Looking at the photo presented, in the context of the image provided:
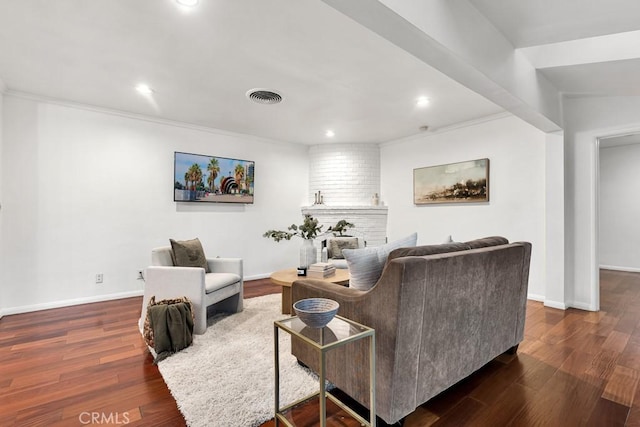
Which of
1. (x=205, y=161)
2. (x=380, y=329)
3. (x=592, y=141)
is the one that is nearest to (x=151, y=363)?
(x=380, y=329)

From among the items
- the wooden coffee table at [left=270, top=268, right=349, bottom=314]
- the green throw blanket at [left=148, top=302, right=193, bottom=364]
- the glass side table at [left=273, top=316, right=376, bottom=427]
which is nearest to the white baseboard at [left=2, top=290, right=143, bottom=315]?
the green throw blanket at [left=148, top=302, right=193, bottom=364]

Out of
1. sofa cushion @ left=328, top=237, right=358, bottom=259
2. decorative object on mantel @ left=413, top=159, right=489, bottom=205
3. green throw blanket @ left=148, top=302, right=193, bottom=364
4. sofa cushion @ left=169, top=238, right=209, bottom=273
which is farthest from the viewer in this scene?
sofa cushion @ left=328, top=237, right=358, bottom=259

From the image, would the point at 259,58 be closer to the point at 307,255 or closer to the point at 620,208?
the point at 307,255

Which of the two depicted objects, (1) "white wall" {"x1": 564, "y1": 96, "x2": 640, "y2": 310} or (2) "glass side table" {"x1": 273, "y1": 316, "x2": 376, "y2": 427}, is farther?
(1) "white wall" {"x1": 564, "y1": 96, "x2": 640, "y2": 310}

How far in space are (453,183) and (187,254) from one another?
3758 millimetres

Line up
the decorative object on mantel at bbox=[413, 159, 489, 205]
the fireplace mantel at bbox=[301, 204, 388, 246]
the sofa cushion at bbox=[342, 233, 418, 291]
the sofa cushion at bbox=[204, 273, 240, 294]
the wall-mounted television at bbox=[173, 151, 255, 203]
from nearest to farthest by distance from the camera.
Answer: the sofa cushion at bbox=[342, 233, 418, 291], the sofa cushion at bbox=[204, 273, 240, 294], the decorative object on mantel at bbox=[413, 159, 489, 205], the wall-mounted television at bbox=[173, 151, 255, 203], the fireplace mantel at bbox=[301, 204, 388, 246]

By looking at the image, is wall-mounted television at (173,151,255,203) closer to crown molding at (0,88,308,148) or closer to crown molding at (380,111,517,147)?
crown molding at (0,88,308,148)

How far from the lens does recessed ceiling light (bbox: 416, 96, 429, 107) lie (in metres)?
3.55

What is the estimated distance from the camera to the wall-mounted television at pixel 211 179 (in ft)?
14.5

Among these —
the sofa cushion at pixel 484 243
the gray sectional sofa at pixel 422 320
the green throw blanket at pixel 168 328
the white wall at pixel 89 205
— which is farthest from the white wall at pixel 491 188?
the green throw blanket at pixel 168 328

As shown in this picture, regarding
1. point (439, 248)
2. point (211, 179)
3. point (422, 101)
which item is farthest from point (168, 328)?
point (422, 101)

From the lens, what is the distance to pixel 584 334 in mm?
2756

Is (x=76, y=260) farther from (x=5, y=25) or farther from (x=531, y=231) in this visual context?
(x=531, y=231)

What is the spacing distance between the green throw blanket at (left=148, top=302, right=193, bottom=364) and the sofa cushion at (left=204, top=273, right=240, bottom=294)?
40 cm
